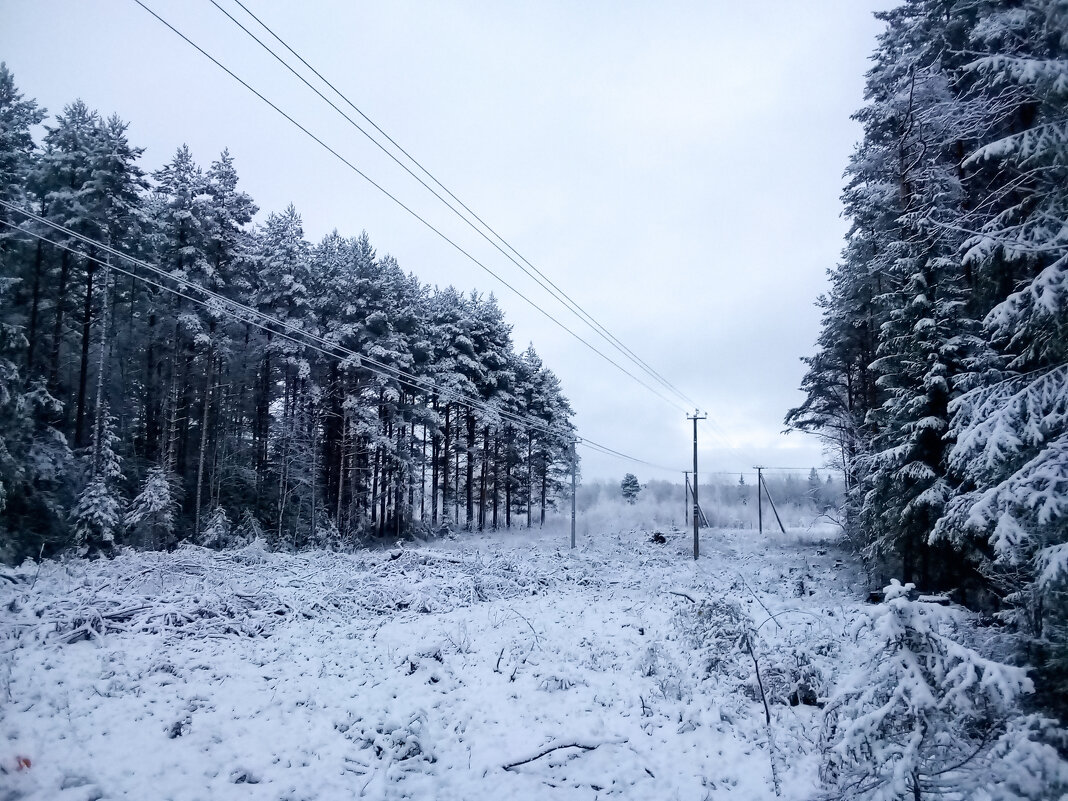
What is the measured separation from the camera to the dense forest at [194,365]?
58.9 ft

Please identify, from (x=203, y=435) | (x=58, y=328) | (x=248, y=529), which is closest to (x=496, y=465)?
(x=248, y=529)

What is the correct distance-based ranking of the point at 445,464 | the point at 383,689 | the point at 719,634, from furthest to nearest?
the point at 445,464 → the point at 719,634 → the point at 383,689

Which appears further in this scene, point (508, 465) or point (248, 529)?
point (508, 465)

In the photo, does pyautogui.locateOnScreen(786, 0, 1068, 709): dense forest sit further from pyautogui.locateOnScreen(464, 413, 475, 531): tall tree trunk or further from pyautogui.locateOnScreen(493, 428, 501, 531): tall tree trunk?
pyautogui.locateOnScreen(493, 428, 501, 531): tall tree trunk

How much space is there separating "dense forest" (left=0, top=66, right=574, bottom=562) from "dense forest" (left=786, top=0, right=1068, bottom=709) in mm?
14950

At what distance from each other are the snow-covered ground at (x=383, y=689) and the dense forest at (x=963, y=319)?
3.03m

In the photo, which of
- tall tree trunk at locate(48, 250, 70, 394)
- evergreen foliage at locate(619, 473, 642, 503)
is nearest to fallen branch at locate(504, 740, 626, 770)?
tall tree trunk at locate(48, 250, 70, 394)

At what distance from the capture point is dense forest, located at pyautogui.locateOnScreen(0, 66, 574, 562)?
18.0 meters

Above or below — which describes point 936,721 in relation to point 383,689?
above

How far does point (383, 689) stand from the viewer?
8773 mm

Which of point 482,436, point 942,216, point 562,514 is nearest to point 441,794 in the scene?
point 942,216

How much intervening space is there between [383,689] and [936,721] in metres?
7.45

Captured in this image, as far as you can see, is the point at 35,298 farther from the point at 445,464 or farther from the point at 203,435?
the point at 445,464

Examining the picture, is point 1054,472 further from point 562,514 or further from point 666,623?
point 562,514
